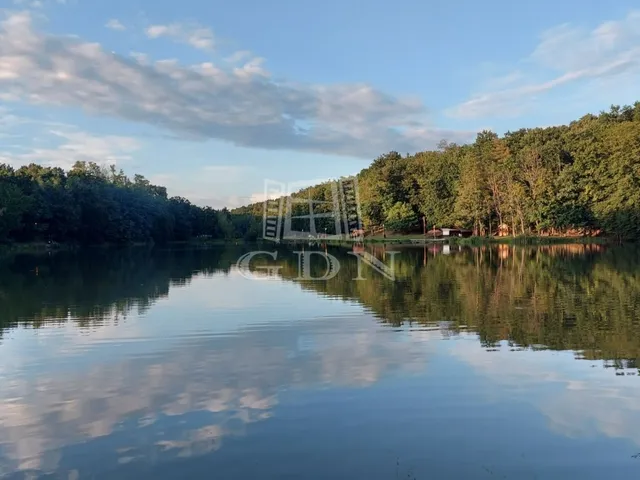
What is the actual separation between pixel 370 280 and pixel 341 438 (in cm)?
1805

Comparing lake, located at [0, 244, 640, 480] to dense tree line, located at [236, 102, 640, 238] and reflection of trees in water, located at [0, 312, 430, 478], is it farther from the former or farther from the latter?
dense tree line, located at [236, 102, 640, 238]

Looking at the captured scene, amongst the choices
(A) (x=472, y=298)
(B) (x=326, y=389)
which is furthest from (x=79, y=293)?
(B) (x=326, y=389)

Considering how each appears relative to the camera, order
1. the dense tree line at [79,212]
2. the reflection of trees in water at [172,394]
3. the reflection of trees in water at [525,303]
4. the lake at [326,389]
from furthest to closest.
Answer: the dense tree line at [79,212] < the reflection of trees in water at [525,303] < the reflection of trees in water at [172,394] < the lake at [326,389]

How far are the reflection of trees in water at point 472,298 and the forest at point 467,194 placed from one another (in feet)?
112

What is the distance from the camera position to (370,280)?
2416 centimetres

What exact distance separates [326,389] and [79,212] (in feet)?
223

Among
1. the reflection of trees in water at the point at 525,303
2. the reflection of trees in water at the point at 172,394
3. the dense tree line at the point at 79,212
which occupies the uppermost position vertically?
the dense tree line at the point at 79,212

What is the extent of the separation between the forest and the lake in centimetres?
4794

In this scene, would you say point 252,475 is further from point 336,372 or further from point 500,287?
point 500,287

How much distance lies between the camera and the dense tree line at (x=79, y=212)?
61.7 meters

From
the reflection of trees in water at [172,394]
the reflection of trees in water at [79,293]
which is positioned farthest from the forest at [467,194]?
the reflection of trees in water at [172,394]

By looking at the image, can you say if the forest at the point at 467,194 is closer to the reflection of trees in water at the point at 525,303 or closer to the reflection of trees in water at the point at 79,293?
the reflection of trees in water at the point at 79,293

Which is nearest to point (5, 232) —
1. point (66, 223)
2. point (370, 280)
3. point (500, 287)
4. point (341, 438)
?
point (66, 223)

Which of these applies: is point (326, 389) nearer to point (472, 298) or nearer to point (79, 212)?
point (472, 298)
